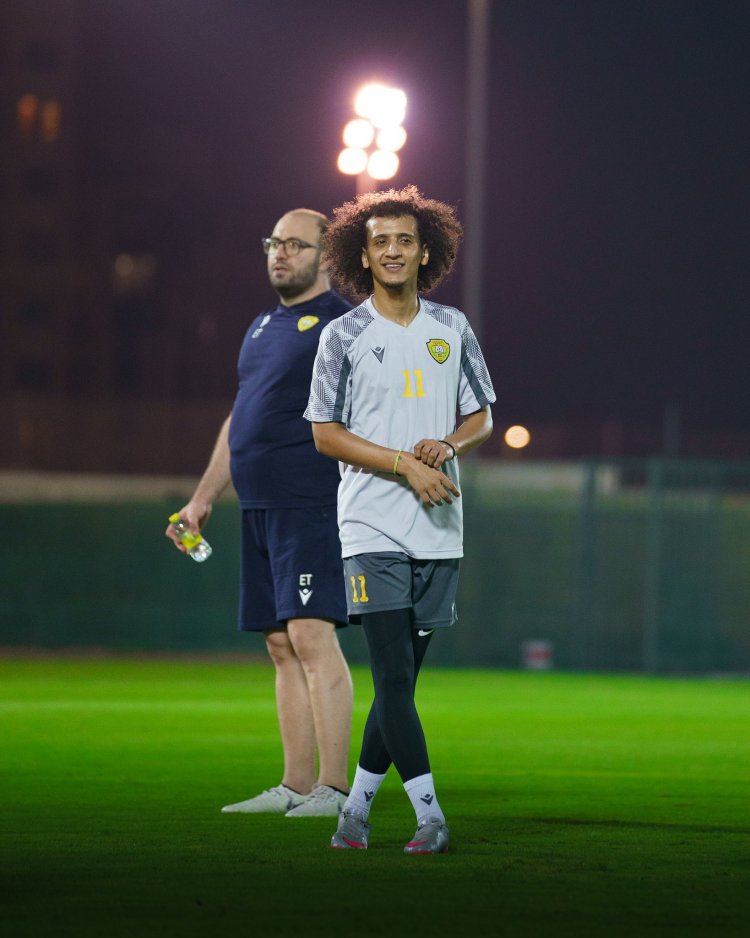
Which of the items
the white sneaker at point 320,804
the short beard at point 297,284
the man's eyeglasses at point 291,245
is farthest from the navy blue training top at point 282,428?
the white sneaker at point 320,804

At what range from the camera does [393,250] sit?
646 centimetres

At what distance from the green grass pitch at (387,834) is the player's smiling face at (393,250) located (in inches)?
74.5

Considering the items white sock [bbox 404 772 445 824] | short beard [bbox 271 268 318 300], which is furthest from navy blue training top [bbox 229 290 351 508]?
white sock [bbox 404 772 445 824]

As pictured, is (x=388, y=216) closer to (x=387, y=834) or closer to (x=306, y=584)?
(x=306, y=584)

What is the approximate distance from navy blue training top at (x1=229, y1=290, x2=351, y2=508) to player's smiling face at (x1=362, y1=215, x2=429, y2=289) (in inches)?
36.3

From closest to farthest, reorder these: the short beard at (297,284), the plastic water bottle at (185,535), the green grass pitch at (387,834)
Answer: the green grass pitch at (387,834) → the short beard at (297,284) → the plastic water bottle at (185,535)

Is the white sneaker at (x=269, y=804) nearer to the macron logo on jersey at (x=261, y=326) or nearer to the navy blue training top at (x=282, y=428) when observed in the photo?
the navy blue training top at (x=282, y=428)

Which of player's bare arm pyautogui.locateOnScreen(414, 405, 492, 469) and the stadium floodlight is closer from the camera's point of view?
player's bare arm pyautogui.locateOnScreen(414, 405, 492, 469)

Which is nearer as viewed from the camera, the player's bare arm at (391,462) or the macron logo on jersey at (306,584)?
the player's bare arm at (391,462)

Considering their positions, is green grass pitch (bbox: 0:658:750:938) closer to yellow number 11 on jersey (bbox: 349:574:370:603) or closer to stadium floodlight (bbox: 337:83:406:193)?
yellow number 11 on jersey (bbox: 349:574:370:603)

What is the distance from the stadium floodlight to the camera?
1655 cm

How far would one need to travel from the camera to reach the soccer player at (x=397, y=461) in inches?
242

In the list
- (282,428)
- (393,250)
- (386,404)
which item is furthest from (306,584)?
(393,250)

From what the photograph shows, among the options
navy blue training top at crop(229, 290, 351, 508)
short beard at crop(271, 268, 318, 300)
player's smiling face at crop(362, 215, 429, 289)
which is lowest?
navy blue training top at crop(229, 290, 351, 508)
